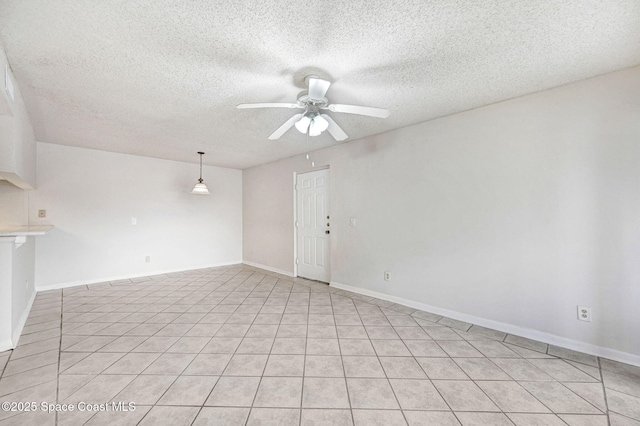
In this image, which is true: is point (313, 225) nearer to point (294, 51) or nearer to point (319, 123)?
point (319, 123)

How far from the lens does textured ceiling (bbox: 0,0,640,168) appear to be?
4.84ft

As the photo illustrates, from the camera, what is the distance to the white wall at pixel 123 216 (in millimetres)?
4047

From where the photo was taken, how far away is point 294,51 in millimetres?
1811

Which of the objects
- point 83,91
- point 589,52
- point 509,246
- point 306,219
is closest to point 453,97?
point 589,52

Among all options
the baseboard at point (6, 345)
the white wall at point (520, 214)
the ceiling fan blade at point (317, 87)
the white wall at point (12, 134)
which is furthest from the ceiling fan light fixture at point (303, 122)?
the baseboard at point (6, 345)

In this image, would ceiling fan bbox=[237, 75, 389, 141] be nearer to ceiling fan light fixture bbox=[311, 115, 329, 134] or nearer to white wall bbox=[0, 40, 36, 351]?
ceiling fan light fixture bbox=[311, 115, 329, 134]

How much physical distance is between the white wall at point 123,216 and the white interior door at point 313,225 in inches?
83.8

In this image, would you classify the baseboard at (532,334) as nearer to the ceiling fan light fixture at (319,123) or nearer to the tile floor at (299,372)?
the tile floor at (299,372)

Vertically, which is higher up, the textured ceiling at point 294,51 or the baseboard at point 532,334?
the textured ceiling at point 294,51

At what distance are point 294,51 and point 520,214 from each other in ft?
8.45

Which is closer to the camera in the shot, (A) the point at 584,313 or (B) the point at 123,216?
(A) the point at 584,313

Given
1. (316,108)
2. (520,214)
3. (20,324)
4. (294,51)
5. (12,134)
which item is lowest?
(20,324)

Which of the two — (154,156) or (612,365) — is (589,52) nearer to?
(612,365)

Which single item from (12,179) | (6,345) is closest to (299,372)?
(6,345)
